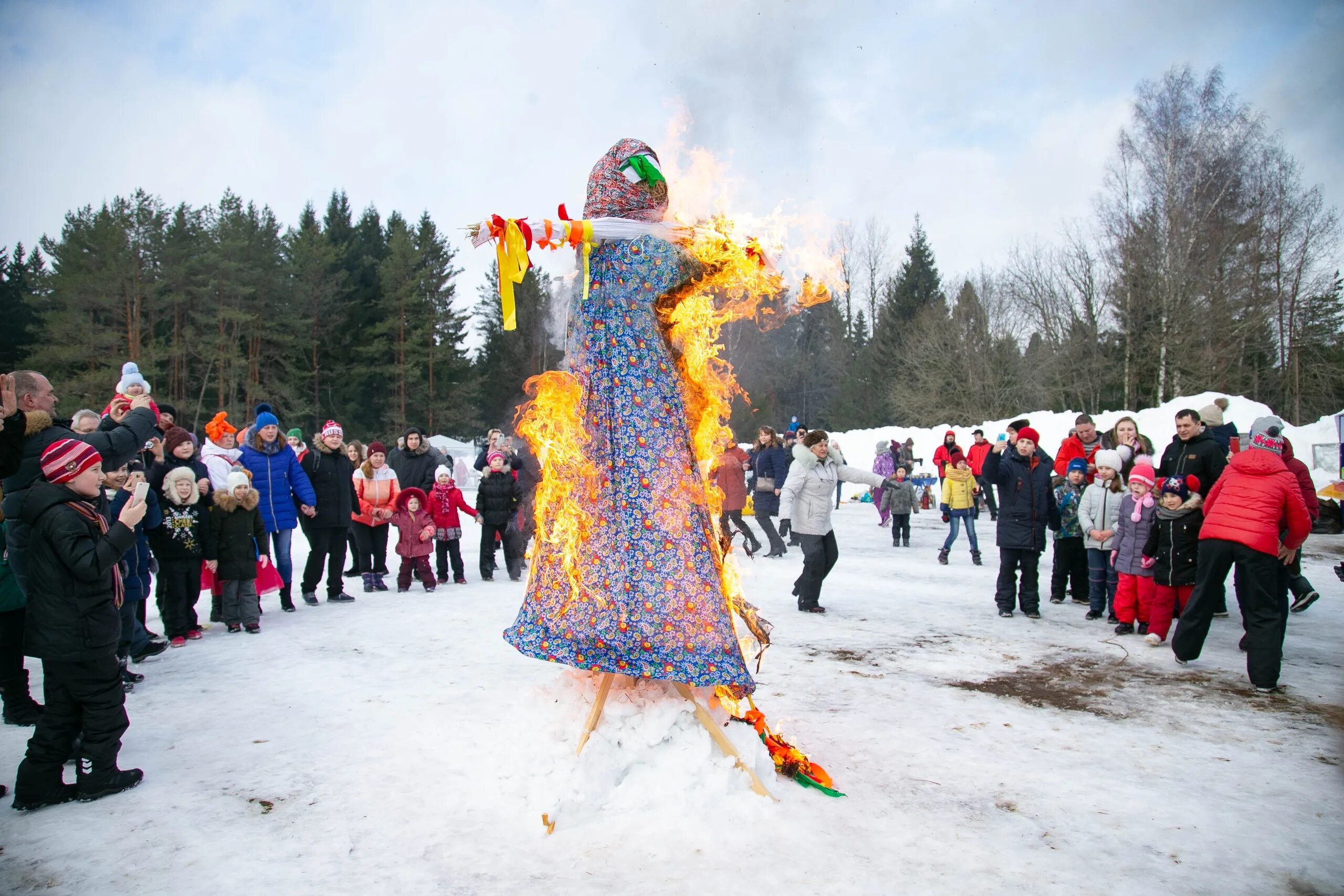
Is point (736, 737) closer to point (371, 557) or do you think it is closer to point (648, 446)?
point (648, 446)

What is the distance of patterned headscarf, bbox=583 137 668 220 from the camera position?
3.59 m

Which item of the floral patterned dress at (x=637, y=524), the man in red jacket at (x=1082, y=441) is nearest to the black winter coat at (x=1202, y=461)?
the man in red jacket at (x=1082, y=441)

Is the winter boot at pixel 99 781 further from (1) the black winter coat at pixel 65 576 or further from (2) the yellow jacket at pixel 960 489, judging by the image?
(2) the yellow jacket at pixel 960 489

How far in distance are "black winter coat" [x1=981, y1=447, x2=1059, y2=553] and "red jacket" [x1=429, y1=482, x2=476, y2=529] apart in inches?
257

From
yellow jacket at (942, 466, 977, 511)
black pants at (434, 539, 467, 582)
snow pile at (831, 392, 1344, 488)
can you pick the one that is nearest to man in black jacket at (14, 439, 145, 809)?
black pants at (434, 539, 467, 582)

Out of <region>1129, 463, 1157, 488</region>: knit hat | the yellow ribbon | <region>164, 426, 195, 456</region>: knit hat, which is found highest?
the yellow ribbon

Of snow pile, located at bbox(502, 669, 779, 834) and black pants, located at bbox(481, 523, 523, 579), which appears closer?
snow pile, located at bbox(502, 669, 779, 834)

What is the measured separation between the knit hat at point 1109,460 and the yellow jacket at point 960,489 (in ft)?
12.0

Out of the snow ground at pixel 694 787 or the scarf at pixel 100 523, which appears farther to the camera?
the scarf at pixel 100 523

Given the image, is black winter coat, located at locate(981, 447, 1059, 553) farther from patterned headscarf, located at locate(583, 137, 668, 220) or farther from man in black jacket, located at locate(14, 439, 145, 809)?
man in black jacket, located at locate(14, 439, 145, 809)

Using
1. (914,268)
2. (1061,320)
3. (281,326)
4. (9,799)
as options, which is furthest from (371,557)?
(914,268)

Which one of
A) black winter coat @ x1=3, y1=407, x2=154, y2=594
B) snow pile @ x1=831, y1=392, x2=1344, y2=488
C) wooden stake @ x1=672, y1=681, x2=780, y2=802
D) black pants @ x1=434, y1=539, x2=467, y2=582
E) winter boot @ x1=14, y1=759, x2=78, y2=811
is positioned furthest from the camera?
snow pile @ x1=831, y1=392, x2=1344, y2=488

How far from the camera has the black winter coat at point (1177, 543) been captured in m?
6.67

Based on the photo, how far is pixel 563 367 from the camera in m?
3.66
